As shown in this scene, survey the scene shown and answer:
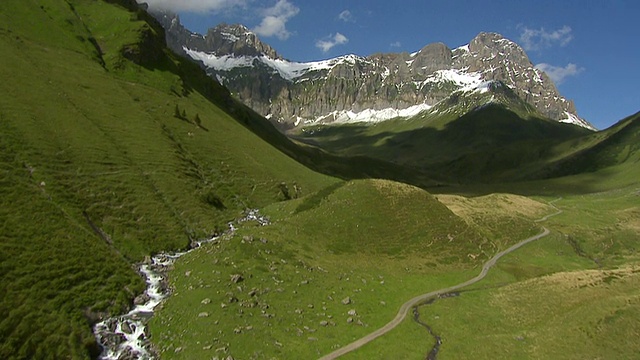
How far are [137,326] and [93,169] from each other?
35083mm

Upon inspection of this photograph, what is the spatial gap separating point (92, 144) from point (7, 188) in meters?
24.4

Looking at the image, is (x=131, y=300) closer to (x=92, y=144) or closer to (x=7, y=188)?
(x=7, y=188)

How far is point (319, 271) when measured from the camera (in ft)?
192

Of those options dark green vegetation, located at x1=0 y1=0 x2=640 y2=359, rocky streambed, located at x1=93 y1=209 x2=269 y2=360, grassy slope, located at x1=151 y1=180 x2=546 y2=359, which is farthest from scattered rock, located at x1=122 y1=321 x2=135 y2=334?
dark green vegetation, located at x1=0 y1=0 x2=640 y2=359

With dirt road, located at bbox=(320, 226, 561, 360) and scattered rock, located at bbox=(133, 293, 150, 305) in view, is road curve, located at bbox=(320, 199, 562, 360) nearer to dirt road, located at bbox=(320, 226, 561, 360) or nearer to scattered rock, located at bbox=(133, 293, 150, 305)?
dirt road, located at bbox=(320, 226, 561, 360)

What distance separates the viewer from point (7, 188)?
169ft

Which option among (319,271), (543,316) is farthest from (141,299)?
(543,316)

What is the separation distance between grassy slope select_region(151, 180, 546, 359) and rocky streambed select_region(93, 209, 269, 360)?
48.3 inches

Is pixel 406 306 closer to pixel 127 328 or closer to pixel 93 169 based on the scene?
pixel 127 328

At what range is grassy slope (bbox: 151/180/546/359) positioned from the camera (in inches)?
1650

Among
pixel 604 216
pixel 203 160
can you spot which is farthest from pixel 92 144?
pixel 604 216

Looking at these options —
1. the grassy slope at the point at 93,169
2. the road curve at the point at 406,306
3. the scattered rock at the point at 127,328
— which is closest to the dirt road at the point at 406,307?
the road curve at the point at 406,306

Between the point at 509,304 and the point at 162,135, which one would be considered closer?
the point at 509,304

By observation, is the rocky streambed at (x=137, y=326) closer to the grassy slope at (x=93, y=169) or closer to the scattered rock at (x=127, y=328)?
the scattered rock at (x=127, y=328)
